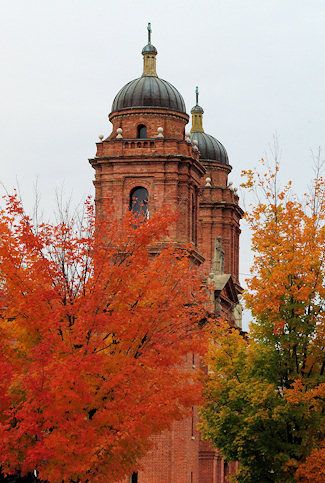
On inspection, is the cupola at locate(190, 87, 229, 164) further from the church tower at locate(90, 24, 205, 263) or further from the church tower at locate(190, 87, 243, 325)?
the church tower at locate(90, 24, 205, 263)

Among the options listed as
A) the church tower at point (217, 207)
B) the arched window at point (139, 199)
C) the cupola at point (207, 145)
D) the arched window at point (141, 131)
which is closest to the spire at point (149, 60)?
the arched window at point (141, 131)

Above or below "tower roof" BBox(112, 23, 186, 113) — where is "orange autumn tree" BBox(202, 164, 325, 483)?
below

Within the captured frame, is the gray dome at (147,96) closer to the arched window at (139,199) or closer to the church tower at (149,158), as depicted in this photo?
the church tower at (149,158)

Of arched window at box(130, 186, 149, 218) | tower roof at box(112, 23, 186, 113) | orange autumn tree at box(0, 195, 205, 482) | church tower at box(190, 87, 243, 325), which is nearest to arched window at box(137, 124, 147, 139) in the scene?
tower roof at box(112, 23, 186, 113)

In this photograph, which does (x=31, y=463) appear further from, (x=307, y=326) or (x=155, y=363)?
(x=307, y=326)

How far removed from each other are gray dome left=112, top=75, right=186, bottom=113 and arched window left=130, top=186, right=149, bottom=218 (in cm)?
492

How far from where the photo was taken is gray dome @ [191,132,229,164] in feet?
314

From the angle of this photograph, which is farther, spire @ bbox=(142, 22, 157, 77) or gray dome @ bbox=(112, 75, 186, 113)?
spire @ bbox=(142, 22, 157, 77)

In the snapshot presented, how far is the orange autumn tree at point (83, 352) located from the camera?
119 ft

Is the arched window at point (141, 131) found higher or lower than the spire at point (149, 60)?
lower

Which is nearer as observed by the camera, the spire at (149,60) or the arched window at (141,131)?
the arched window at (141,131)

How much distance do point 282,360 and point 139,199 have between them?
26.8 m

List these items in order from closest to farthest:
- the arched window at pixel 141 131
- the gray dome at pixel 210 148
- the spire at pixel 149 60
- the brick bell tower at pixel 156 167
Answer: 1. the brick bell tower at pixel 156 167
2. the arched window at pixel 141 131
3. the spire at pixel 149 60
4. the gray dome at pixel 210 148

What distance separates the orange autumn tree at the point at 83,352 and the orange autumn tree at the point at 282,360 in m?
4.44
